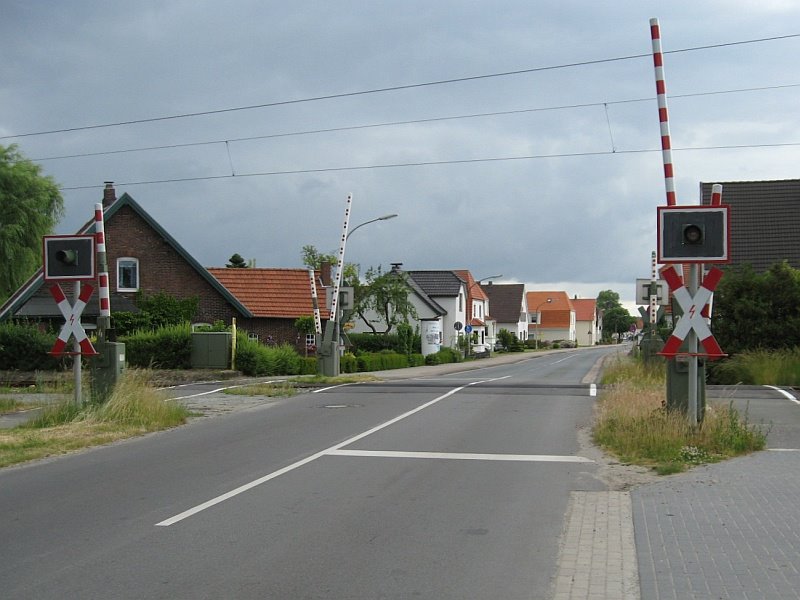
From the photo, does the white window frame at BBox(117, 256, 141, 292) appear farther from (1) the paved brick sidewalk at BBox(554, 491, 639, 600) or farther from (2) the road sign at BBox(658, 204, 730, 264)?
(1) the paved brick sidewalk at BBox(554, 491, 639, 600)

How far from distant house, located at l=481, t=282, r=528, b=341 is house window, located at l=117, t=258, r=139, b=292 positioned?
73.1 metres

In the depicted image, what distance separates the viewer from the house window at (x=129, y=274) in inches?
1516

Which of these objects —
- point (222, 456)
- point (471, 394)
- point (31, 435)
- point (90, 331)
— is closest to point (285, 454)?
point (222, 456)

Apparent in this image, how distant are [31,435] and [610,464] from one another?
26.7 feet

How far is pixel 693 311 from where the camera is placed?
11.3 m

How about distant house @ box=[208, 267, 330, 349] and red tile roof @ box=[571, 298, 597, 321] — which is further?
red tile roof @ box=[571, 298, 597, 321]

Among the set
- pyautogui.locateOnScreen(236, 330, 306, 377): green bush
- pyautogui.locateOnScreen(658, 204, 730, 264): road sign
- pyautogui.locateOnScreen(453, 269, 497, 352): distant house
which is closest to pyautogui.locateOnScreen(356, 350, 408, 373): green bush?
pyautogui.locateOnScreen(236, 330, 306, 377): green bush

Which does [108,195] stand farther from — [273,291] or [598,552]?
[598,552]

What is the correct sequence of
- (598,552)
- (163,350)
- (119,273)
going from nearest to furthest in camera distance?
Result: 1. (598,552)
2. (163,350)
3. (119,273)

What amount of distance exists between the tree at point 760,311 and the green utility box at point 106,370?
21.5 metres

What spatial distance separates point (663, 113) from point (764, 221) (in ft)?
112

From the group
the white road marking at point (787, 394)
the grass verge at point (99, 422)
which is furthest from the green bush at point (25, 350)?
the white road marking at point (787, 394)

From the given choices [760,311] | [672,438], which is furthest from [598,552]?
[760,311]

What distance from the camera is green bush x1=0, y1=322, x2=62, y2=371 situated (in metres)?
32.3
